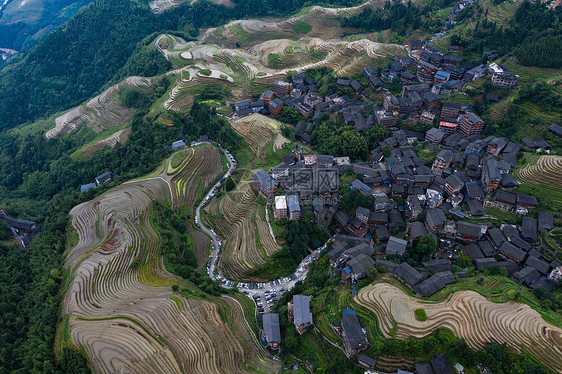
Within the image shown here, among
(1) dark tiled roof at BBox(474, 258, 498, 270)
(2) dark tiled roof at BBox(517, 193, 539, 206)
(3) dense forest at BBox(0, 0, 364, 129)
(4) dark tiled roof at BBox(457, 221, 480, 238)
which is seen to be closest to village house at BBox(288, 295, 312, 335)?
(1) dark tiled roof at BBox(474, 258, 498, 270)

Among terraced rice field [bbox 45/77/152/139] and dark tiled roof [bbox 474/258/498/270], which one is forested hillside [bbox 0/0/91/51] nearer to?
terraced rice field [bbox 45/77/152/139]

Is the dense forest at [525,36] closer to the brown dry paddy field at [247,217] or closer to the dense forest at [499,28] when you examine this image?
the dense forest at [499,28]

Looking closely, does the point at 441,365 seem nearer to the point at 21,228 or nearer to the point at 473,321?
the point at 473,321

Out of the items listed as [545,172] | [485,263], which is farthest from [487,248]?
[545,172]

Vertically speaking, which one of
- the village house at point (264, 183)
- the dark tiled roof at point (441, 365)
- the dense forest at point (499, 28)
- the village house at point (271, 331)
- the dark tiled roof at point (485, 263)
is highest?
the dense forest at point (499, 28)

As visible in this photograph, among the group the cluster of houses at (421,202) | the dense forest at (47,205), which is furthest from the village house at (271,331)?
the cluster of houses at (421,202)
